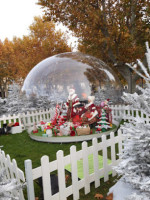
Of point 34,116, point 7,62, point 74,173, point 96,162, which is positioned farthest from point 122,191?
point 7,62

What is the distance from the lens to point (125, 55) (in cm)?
1312

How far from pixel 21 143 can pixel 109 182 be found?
4902 mm

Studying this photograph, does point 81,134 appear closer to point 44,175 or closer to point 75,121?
point 75,121

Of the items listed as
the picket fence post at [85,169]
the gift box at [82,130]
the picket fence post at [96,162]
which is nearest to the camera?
the picket fence post at [85,169]

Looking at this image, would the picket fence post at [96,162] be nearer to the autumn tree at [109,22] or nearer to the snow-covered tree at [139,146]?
the snow-covered tree at [139,146]

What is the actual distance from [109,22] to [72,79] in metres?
8.37

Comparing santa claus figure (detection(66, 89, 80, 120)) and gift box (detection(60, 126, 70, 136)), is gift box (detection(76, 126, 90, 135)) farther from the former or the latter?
santa claus figure (detection(66, 89, 80, 120))

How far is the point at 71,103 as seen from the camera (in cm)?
739

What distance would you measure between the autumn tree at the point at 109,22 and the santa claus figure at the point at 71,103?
21.2ft

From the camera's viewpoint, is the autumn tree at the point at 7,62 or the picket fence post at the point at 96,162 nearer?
the picket fence post at the point at 96,162

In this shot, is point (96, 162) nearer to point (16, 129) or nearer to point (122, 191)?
point (122, 191)

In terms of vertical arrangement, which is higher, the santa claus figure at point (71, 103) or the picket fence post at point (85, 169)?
the santa claus figure at point (71, 103)

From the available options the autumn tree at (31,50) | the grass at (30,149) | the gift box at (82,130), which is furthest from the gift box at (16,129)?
the autumn tree at (31,50)

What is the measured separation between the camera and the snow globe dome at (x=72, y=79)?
729cm
